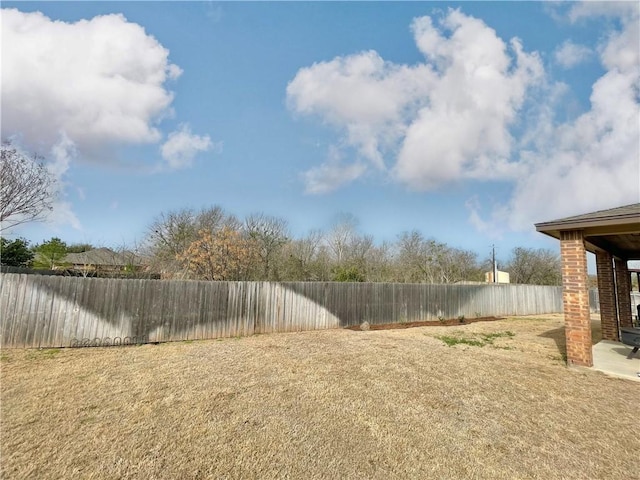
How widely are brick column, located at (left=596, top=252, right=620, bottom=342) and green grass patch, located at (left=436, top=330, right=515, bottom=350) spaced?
7.52 feet

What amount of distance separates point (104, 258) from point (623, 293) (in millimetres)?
28770

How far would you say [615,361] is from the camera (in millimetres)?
6055

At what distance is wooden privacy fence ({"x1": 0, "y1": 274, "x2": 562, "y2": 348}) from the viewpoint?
6.71m

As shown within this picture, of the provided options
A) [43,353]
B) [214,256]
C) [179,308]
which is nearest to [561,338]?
[179,308]

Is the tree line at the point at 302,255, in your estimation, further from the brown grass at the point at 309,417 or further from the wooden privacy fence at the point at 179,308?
the brown grass at the point at 309,417

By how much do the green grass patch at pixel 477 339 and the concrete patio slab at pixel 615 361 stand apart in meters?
1.77

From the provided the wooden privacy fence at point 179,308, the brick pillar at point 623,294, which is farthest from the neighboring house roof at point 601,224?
the wooden privacy fence at point 179,308

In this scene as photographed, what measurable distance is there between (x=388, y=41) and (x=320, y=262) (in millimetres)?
15498

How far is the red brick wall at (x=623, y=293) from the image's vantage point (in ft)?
28.7

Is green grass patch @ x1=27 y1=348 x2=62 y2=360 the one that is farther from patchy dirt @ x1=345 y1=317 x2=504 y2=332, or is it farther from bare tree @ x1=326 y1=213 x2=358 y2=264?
bare tree @ x1=326 y1=213 x2=358 y2=264

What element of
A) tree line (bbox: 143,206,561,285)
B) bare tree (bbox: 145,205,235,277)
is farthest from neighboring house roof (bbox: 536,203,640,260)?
bare tree (bbox: 145,205,235,277)

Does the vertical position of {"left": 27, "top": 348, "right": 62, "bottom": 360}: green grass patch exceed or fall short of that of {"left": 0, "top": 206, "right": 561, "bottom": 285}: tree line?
it falls short

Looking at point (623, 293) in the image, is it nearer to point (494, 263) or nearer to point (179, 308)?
point (179, 308)

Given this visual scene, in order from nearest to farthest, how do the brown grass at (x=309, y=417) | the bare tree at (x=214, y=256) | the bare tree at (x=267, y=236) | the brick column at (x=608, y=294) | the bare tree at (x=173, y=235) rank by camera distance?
1. the brown grass at (x=309, y=417)
2. the brick column at (x=608, y=294)
3. the bare tree at (x=214, y=256)
4. the bare tree at (x=173, y=235)
5. the bare tree at (x=267, y=236)
